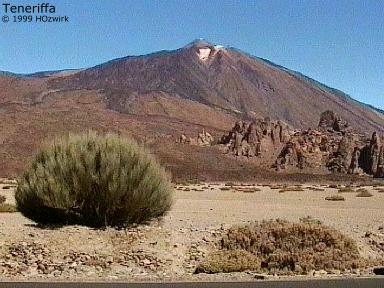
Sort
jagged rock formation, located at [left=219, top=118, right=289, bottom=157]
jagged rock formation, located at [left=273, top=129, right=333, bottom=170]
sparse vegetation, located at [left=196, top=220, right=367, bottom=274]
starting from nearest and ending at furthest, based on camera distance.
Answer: sparse vegetation, located at [left=196, top=220, right=367, bottom=274]
jagged rock formation, located at [left=273, top=129, right=333, bottom=170]
jagged rock formation, located at [left=219, top=118, right=289, bottom=157]

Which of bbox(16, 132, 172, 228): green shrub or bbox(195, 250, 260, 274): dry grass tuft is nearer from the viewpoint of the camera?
bbox(195, 250, 260, 274): dry grass tuft

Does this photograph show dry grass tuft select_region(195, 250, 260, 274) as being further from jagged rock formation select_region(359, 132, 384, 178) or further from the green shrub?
jagged rock formation select_region(359, 132, 384, 178)

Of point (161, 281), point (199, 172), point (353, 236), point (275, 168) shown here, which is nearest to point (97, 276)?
point (161, 281)

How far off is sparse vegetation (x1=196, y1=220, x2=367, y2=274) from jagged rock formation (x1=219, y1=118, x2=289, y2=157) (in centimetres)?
11938

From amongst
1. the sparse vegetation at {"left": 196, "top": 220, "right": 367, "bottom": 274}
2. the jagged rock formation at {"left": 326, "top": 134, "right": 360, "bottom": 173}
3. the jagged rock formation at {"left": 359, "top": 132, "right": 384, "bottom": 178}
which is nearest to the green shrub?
the sparse vegetation at {"left": 196, "top": 220, "right": 367, "bottom": 274}

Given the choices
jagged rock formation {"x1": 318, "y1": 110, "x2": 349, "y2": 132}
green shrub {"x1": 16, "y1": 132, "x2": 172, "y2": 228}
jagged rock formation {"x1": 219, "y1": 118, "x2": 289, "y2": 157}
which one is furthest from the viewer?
jagged rock formation {"x1": 318, "y1": 110, "x2": 349, "y2": 132}

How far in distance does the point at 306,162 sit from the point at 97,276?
115 m

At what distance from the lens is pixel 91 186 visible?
1573 cm

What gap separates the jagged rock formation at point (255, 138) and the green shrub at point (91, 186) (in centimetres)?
11799

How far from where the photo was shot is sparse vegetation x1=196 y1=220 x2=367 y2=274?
13117mm

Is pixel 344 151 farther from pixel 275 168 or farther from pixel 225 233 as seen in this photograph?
pixel 225 233

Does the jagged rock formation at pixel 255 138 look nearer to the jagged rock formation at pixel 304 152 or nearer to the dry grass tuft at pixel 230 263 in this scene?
the jagged rock formation at pixel 304 152

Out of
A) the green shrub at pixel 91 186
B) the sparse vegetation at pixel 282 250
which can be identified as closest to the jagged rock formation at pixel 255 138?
the green shrub at pixel 91 186

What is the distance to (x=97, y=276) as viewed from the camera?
12547 mm
